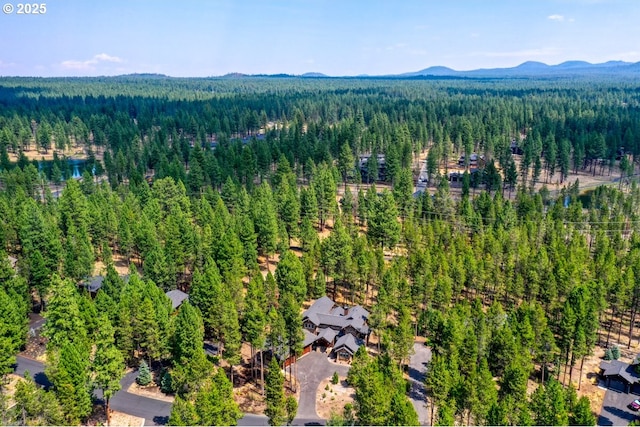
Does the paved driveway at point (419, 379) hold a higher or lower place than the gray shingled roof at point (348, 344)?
lower

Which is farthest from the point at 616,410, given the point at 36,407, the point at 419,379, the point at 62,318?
the point at 62,318

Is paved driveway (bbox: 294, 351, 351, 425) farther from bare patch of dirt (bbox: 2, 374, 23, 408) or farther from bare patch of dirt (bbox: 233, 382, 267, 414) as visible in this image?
bare patch of dirt (bbox: 2, 374, 23, 408)

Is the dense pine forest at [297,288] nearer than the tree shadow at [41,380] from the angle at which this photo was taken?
Yes

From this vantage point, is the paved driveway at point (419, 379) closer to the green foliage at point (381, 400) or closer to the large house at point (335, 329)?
the green foliage at point (381, 400)

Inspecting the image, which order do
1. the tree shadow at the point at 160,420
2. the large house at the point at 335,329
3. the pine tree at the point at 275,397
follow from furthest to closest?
1. the large house at the point at 335,329
2. the tree shadow at the point at 160,420
3. the pine tree at the point at 275,397

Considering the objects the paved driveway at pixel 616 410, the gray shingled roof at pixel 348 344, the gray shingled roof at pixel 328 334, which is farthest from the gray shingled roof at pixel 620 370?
the gray shingled roof at pixel 328 334

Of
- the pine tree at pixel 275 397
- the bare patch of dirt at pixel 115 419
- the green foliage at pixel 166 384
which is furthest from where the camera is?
the green foliage at pixel 166 384

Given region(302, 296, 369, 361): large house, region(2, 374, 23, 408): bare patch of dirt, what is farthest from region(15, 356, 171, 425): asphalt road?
region(302, 296, 369, 361): large house

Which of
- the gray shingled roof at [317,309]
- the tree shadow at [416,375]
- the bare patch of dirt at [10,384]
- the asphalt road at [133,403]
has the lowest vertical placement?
the tree shadow at [416,375]
